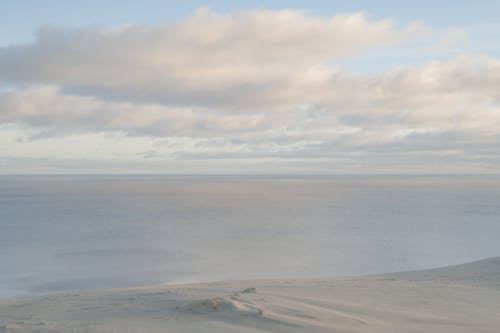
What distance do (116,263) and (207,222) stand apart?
21907 millimetres

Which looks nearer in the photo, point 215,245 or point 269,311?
point 269,311

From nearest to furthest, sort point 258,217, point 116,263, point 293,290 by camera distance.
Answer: point 293,290 → point 116,263 → point 258,217

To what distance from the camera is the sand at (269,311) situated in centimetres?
870

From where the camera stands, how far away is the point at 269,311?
31.8ft

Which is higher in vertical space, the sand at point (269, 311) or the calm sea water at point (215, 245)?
the sand at point (269, 311)

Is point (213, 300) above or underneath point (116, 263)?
above

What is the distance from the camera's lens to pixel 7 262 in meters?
27.8

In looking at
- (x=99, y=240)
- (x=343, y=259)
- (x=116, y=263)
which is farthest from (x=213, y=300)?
(x=99, y=240)

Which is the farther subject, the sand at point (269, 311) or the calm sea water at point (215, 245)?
the calm sea water at point (215, 245)

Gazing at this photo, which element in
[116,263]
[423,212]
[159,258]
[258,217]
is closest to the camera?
[116,263]

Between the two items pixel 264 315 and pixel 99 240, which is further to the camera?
pixel 99 240

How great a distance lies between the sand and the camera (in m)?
8.70

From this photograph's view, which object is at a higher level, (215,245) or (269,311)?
(269,311)

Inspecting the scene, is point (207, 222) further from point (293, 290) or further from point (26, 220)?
point (293, 290)
